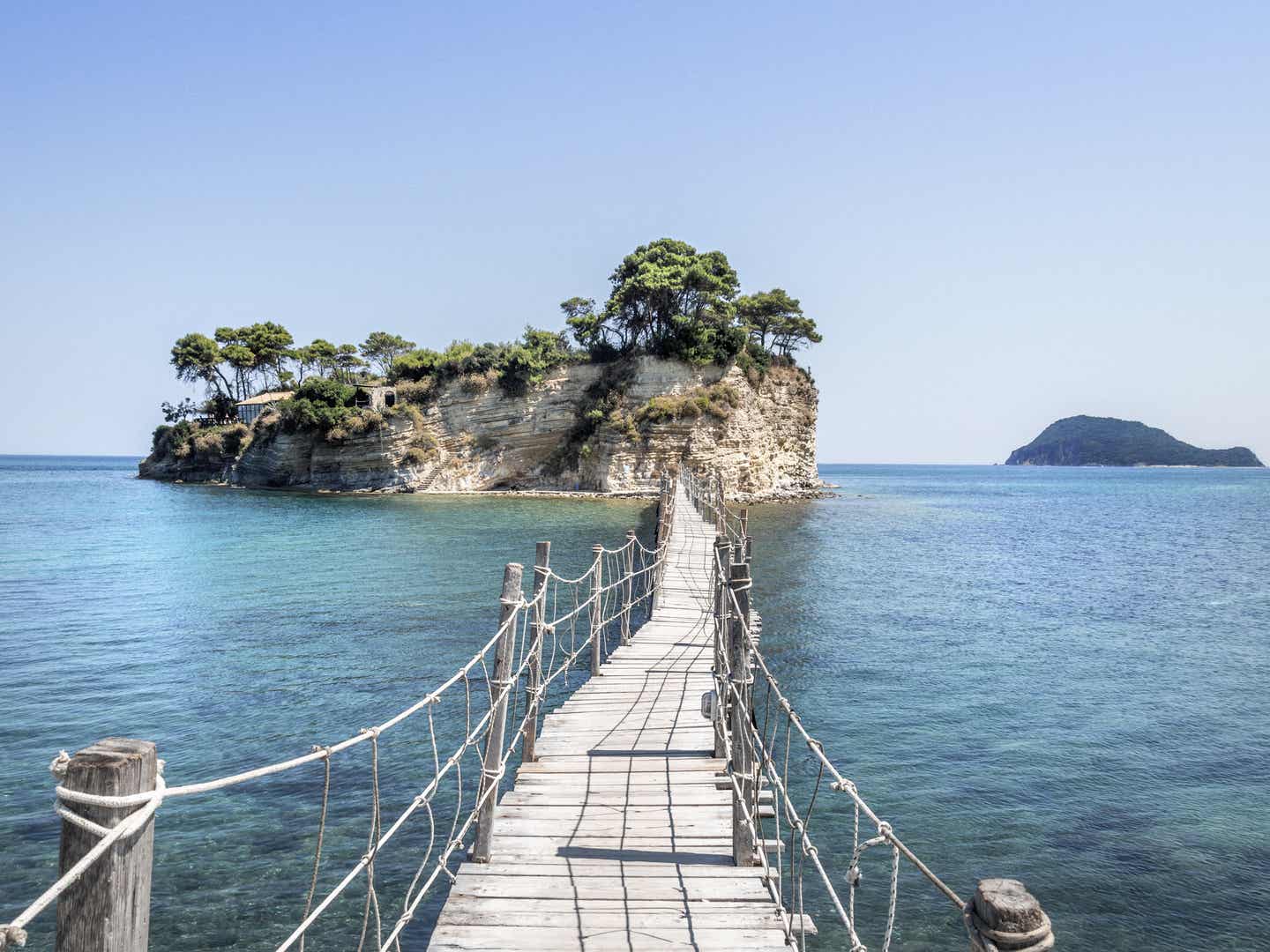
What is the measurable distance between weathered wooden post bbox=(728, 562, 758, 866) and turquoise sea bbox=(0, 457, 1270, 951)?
181 centimetres

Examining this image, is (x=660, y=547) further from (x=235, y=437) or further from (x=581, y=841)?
(x=235, y=437)

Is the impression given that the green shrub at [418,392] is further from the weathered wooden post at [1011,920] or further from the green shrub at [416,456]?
the weathered wooden post at [1011,920]

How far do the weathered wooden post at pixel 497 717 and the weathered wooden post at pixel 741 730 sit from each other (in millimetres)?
1582

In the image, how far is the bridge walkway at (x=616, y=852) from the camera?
4.45m

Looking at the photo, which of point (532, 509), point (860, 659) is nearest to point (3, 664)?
point (860, 659)

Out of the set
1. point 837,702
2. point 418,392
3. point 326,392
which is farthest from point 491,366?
point 837,702

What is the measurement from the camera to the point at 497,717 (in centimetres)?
541

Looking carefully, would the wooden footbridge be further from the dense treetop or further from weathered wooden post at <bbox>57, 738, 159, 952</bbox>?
the dense treetop

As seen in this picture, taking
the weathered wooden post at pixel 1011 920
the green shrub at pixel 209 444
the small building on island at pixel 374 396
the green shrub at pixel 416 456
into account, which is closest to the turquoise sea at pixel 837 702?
the weathered wooden post at pixel 1011 920

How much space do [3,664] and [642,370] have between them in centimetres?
4192

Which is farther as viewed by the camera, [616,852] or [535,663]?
[535,663]

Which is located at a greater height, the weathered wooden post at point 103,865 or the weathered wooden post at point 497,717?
the weathered wooden post at point 103,865

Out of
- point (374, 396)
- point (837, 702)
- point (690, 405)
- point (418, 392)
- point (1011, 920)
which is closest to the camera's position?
point (1011, 920)

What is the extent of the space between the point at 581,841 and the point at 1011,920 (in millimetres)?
4061
